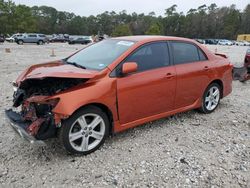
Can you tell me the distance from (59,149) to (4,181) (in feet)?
3.08

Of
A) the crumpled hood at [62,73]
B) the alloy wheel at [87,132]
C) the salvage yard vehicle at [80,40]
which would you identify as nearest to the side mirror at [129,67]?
the crumpled hood at [62,73]

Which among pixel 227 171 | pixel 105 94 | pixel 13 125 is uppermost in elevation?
pixel 105 94

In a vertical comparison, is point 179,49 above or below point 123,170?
above

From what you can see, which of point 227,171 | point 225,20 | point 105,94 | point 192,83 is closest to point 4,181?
point 105,94

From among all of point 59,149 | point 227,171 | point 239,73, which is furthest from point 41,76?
point 239,73

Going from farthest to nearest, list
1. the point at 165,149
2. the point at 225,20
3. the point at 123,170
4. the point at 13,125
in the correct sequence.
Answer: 1. the point at 225,20
2. the point at 165,149
3. the point at 13,125
4. the point at 123,170

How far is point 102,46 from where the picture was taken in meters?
5.12

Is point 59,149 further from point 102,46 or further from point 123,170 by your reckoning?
point 102,46

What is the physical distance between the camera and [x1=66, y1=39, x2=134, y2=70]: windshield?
4.47 m

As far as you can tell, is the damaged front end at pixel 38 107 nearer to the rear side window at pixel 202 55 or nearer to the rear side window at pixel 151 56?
the rear side window at pixel 151 56

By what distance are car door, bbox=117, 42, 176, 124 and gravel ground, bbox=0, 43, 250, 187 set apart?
1.45ft

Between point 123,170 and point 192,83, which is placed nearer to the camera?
point 123,170

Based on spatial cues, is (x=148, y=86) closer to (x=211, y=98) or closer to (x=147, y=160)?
(x=147, y=160)

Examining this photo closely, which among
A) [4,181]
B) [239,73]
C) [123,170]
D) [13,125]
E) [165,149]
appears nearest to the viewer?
[4,181]
